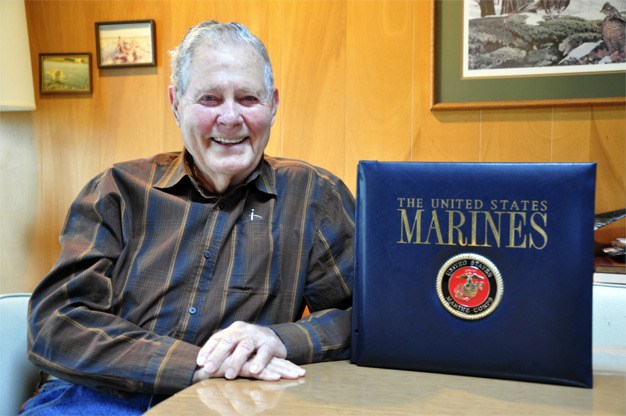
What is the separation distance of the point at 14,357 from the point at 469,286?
3.13 ft

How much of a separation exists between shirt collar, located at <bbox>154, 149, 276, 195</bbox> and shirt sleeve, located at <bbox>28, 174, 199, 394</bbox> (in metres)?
0.11

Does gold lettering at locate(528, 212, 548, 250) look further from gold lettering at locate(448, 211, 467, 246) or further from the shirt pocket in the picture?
the shirt pocket

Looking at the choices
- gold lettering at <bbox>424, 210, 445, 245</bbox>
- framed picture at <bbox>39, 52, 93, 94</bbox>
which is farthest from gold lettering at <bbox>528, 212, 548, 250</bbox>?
framed picture at <bbox>39, 52, 93, 94</bbox>

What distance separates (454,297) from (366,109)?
3.69ft

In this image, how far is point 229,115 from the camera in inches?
53.4

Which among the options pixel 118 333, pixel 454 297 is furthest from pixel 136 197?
pixel 454 297

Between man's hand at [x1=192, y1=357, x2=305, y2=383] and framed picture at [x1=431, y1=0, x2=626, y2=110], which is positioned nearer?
man's hand at [x1=192, y1=357, x2=305, y2=383]

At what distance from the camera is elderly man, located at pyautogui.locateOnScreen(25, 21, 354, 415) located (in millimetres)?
1257

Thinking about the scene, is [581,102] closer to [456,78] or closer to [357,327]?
[456,78]

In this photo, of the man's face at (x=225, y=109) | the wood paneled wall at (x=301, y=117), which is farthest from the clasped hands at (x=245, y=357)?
the wood paneled wall at (x=301, y=117)

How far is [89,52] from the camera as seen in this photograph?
2240 mm

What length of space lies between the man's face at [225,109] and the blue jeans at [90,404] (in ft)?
1.52

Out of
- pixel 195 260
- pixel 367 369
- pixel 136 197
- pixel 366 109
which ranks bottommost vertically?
pixel 367 369

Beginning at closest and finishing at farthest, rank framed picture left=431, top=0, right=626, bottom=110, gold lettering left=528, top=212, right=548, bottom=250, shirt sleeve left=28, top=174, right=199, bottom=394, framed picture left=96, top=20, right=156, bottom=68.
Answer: gold lettering left=528, top=212, right=548, bottom=250 → shirt sleeve left=28, top=174, right=199, bottom=394 → framed picture left=431, top=0, right=626, bottom=110 → framed picture left=96, top=20, right=156, bottom=68
